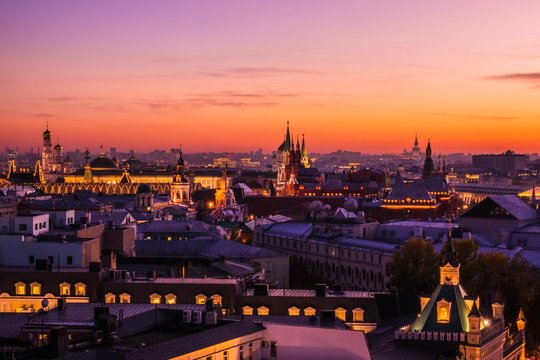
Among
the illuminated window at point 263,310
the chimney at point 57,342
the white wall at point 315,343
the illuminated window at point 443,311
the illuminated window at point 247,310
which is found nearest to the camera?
the chimney at point 57,342

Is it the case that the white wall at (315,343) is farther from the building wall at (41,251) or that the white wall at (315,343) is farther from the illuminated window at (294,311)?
the building wall at (41,251)

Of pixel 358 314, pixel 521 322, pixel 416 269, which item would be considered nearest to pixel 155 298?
pixel 358 314

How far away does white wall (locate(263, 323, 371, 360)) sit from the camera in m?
46.7

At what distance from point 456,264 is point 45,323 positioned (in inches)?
777

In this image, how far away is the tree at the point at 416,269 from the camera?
262 ft

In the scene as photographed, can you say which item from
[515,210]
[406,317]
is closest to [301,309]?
[406,317]

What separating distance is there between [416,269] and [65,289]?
28.1 m

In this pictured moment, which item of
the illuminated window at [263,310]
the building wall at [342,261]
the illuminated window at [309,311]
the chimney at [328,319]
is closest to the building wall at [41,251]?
the illuminated window at [263,310]

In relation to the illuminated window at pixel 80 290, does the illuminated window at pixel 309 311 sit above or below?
below

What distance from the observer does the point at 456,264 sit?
5544 cm

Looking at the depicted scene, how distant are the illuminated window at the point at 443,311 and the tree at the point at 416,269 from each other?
80.6 feet

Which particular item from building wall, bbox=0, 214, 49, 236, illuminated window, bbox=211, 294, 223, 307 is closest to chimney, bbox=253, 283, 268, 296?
illuminated window, bbox=211, 294, 223, 307

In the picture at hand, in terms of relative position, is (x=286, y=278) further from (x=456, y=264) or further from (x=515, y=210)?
(x=456, y=264)

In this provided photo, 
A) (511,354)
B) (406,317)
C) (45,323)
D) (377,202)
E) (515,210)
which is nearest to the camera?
(45,323)
